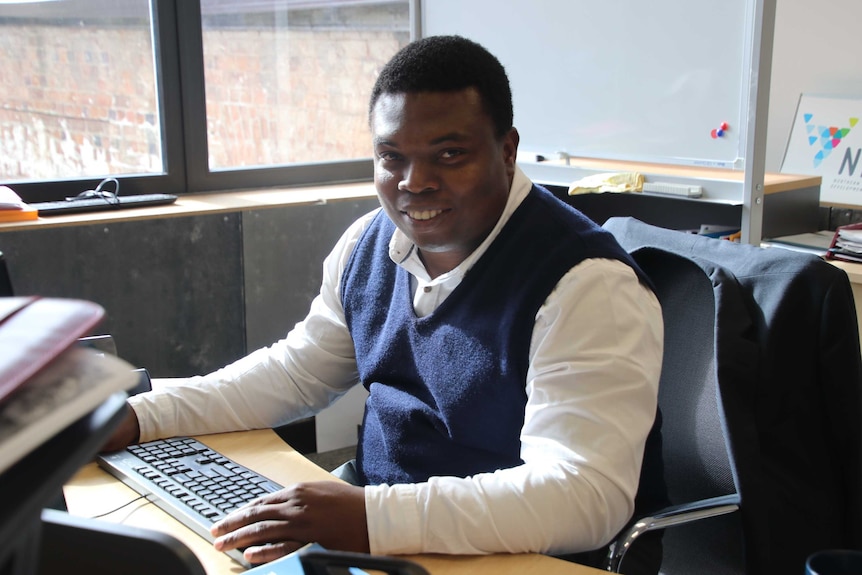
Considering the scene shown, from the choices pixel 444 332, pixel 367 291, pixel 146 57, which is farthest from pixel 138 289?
pixel 444 332

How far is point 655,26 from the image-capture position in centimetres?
236

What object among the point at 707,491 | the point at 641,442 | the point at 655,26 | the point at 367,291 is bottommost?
the point at 707,491

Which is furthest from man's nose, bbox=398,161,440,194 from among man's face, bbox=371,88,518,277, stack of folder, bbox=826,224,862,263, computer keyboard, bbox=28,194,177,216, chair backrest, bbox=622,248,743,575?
computer keyboard, bbox=28,194,177,216

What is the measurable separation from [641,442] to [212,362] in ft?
6.24

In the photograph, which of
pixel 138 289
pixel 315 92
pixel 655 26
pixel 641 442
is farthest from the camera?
pixel 315 92

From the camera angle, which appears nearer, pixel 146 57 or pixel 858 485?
pixel 858 485

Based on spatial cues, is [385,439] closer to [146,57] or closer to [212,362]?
[212,362]

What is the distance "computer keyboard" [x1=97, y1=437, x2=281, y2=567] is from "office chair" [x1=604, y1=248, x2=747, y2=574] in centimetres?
62

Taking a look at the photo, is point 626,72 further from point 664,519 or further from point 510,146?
point 664,519

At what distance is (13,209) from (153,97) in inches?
26.4

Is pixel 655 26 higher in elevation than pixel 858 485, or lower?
higher

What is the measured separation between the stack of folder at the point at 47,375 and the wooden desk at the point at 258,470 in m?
0.56

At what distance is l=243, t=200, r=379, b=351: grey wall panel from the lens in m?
2.81

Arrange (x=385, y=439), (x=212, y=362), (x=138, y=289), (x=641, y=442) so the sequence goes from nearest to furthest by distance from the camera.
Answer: (x=641, y=442), (x=385, y=439), (x=138, y=289), (x=212, y=362)
